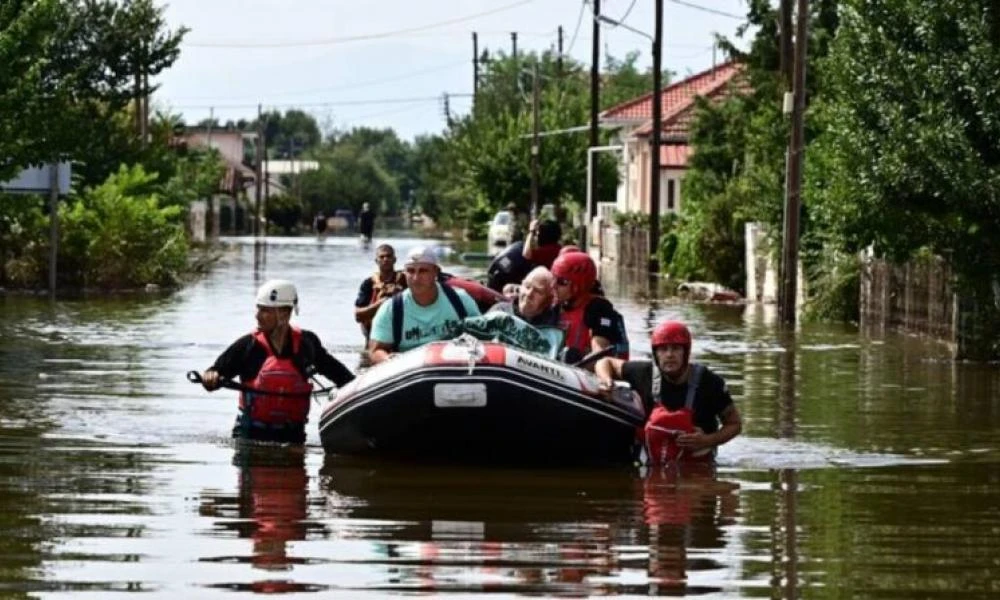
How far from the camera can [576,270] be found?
16.8 metres

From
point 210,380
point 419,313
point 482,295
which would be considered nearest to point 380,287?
point 482,295

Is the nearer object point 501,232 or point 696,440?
point 696,440

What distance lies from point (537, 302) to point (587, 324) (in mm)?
383

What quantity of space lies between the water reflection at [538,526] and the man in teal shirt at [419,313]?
87 centimetres

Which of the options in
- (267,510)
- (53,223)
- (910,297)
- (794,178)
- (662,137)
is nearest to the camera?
(267,510)

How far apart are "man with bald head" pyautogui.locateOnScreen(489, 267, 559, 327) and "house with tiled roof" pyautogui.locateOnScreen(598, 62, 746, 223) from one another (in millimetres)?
59396

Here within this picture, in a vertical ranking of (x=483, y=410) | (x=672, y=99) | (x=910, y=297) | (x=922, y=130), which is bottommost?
(x=483, y=410)

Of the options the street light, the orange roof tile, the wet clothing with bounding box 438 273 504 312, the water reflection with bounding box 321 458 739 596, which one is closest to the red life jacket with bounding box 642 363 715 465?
the water reflection with bounding box 321 458 739 596

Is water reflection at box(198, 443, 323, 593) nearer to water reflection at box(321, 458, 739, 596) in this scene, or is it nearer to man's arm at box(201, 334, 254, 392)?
water reflection at box(321, 458, 739, 596)

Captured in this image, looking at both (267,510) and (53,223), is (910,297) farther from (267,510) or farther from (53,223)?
(267,510)

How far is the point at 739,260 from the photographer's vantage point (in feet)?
162

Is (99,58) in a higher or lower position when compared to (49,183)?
higher

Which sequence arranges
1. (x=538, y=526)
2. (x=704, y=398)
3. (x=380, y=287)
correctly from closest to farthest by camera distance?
(x=538, y=526) → (x=704, y=398) → (x=380, y=287)

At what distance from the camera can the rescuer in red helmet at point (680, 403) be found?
15648 millimetres
